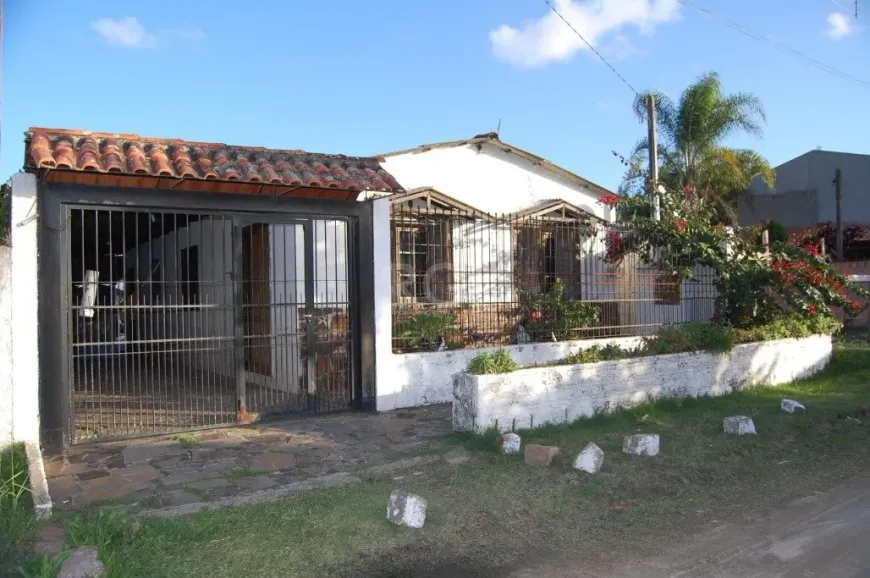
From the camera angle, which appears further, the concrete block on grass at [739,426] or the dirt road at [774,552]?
the concrete block on grass at [739,426]

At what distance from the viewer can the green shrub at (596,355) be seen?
7637mm

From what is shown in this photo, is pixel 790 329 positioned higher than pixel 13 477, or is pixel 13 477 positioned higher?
pixel 790 329

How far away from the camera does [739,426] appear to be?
699 cm

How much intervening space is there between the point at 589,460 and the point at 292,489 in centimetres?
253

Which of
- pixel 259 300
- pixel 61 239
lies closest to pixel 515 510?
pixel 61 239

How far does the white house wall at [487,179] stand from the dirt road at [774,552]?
28.2 ft

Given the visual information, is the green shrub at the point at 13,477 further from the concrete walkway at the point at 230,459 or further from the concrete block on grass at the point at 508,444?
the concrete block on grass at the point at 508,444

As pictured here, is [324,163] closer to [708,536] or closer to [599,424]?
[599,424]

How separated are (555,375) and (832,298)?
239 inches

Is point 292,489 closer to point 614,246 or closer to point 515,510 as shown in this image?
point 515,510

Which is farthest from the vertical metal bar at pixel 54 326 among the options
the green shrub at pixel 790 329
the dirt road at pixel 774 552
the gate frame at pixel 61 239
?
Answer: the green shrub at pixel 790 329

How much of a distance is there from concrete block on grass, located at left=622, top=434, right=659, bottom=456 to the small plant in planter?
11.0ft

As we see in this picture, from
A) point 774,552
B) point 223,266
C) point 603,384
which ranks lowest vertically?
point 774,552

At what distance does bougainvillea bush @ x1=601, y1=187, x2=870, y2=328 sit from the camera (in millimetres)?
10461
